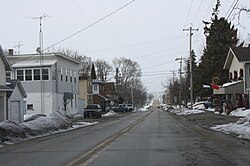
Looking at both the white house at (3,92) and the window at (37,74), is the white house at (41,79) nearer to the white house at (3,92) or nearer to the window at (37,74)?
the window at (37,74)

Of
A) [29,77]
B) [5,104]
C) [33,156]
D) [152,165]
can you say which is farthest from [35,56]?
[152,165]

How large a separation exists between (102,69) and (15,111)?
92429mm

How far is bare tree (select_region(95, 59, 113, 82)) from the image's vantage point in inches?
5017

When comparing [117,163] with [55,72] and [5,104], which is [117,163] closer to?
[5,104]

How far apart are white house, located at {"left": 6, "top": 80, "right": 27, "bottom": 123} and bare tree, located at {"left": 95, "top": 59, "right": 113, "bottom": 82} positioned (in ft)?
295

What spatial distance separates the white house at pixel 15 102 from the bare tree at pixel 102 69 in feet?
295

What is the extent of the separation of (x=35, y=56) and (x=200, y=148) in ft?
132

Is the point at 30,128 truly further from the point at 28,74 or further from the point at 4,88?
the point at 28,74

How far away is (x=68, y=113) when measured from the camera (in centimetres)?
5756

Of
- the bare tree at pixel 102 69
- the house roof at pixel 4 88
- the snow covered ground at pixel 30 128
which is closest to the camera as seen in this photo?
the snow covered ground at pixel 30 128

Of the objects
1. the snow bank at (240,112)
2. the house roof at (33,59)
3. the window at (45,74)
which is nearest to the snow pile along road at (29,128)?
the snow bank at (240,112)

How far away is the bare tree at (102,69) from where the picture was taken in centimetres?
12744

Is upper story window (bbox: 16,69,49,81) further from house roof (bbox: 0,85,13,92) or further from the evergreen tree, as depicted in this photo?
the evergreen tree

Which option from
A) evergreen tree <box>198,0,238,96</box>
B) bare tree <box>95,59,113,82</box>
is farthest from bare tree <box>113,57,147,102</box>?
evergreen tree <box>198,0,238,96</box>
